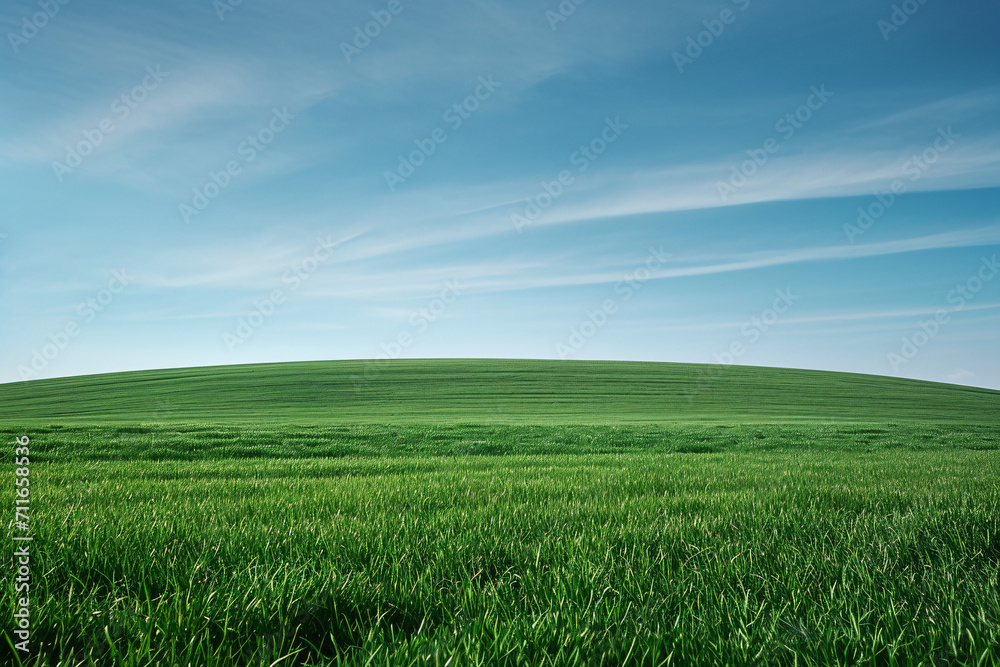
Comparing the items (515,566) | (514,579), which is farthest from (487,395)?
(514,579)

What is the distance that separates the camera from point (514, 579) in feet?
11.7

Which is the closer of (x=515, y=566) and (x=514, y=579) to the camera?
(x=514, y=579)

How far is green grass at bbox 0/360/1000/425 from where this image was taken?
41.5 m

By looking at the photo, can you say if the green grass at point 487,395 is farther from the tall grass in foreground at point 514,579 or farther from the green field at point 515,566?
the tall grass in foreground at point 514,579

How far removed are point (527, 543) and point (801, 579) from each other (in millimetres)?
1921

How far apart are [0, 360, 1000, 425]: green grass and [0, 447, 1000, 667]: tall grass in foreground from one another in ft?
98.6

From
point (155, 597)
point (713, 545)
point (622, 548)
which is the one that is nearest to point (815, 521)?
point (713, 545)

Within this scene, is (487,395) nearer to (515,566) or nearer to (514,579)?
(515,566)

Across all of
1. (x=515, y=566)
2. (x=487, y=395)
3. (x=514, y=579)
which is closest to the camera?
→ (x=514, y=579)

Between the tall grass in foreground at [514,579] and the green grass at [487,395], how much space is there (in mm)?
30053

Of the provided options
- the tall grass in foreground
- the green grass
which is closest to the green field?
the tall grass in foreground

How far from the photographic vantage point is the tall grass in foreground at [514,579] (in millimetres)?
2447

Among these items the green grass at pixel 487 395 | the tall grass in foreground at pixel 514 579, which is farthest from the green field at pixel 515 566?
the green grass at pixel 487 395

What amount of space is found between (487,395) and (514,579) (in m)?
49.2
